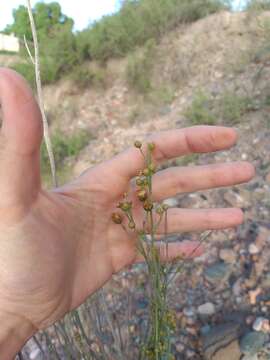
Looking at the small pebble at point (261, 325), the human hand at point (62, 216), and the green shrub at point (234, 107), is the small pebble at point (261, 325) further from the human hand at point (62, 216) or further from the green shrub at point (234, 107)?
the green shrub at point (234, 107)

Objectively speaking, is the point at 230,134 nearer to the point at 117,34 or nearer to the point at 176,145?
the point at 176,145

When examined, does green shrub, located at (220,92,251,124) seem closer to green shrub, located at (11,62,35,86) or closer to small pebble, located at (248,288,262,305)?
small pebble, located at (248,288,262,305)

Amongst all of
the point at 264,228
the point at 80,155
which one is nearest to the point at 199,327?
the point at 264,228

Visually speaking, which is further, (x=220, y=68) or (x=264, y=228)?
(x=220, y=68)

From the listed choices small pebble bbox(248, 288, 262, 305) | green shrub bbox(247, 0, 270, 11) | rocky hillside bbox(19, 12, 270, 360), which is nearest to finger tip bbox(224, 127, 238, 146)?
rocky hillside bbox(19, 12, 270, 360)

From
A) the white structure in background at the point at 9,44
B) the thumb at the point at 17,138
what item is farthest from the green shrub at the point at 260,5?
the white structure in background at the point at 9,44

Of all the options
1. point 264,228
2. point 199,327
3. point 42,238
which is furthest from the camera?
point 264,228

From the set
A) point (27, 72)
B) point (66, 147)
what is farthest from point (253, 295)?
point (27, 72)

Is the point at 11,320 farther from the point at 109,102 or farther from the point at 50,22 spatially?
the point at 50,22
